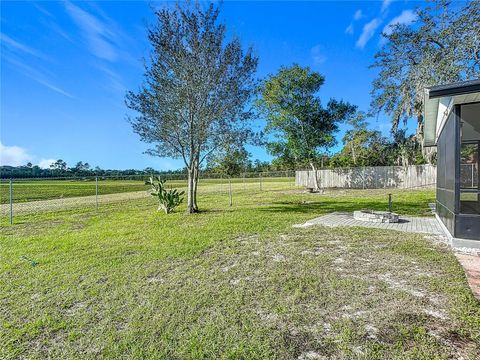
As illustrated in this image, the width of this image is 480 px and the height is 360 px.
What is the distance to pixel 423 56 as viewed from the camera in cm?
1241

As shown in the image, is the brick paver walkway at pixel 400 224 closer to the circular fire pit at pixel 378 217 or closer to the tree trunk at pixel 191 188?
the circular fire pit at pixel 378 217

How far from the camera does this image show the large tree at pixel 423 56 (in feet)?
33.5

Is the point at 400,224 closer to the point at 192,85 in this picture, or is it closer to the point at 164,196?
the point at 192,85

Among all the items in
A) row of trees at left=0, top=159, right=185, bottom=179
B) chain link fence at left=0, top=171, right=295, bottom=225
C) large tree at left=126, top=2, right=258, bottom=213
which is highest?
large tree at left=126, top=2, right=258, bottom=213

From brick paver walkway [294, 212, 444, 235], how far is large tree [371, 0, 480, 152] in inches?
271

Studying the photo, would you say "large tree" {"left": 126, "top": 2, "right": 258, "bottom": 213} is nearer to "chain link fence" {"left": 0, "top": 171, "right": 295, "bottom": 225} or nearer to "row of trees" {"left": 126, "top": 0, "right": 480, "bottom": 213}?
"row of trees" {"left": 126, "top": 0, "right": 480, "bottom": 213}

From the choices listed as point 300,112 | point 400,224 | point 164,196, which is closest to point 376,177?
point 300,112

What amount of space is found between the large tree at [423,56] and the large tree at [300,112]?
10.00 feet

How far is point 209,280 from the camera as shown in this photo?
3.25 meters

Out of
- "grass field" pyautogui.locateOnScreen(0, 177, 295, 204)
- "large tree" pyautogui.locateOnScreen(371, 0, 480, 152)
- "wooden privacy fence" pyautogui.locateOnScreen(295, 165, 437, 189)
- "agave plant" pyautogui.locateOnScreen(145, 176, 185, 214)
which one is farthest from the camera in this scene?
"wooden privacy fence" pyautogui.locateOnScreen(295, 165, 437, 189)

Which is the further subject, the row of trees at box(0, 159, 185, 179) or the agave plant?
the row of trees at box(0, 159, 185, 179)

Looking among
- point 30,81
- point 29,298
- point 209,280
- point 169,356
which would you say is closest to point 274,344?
point 169,356

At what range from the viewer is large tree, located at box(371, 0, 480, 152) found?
10.2 m

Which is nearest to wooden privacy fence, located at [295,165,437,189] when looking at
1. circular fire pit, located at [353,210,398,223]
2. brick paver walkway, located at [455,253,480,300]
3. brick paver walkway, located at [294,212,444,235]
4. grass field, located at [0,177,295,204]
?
grass field, located at [0,177,295,204]
